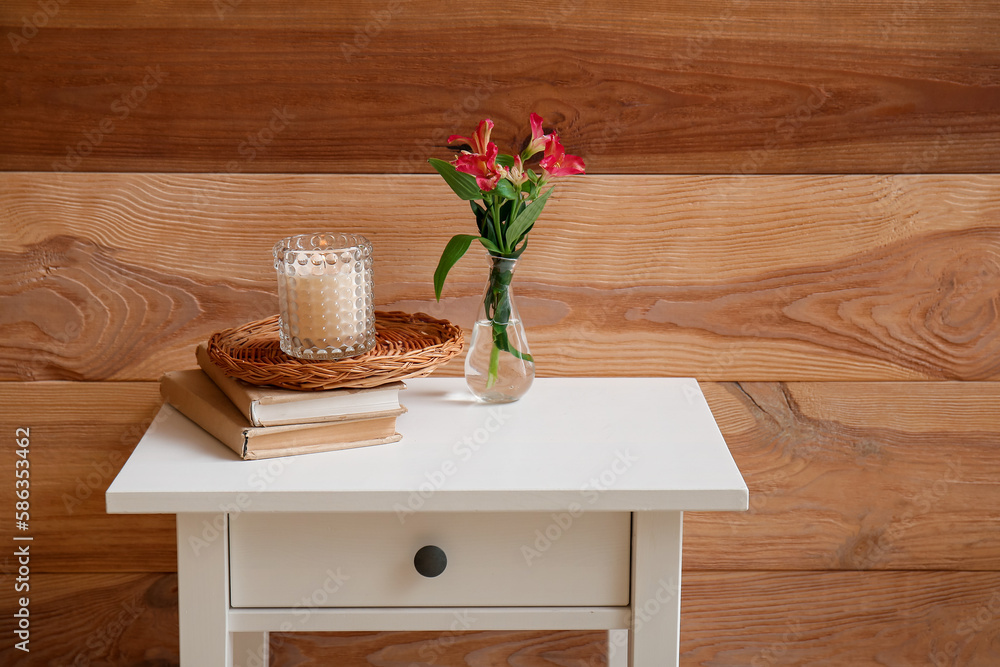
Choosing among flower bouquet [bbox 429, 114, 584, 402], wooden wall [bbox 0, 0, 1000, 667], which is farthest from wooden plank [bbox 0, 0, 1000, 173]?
flower bouquet [bbox 429, 114, 584, 402]

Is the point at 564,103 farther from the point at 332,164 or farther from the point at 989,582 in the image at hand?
the point at 989,582

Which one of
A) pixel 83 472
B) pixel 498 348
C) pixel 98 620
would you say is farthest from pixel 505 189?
pixel 98 620

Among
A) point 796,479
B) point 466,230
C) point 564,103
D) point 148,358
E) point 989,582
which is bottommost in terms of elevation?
point 989,582

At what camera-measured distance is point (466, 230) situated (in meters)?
1.04

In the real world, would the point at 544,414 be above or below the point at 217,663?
above

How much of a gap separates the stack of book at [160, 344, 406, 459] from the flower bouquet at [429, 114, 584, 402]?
13 centimetres

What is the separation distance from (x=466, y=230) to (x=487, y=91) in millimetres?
168

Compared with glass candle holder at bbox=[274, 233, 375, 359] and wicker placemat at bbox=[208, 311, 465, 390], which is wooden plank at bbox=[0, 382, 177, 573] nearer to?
wicker placemat at bbox=[208, 311, 465, 390]

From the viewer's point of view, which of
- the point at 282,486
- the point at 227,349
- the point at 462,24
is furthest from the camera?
the point at 462,24

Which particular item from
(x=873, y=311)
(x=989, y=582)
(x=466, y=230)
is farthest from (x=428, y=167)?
(x=989, y=582)

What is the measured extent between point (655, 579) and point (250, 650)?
1.87 feet

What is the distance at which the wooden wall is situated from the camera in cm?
100

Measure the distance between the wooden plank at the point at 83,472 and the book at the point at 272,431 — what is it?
26 cm

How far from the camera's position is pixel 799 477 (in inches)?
43.4
